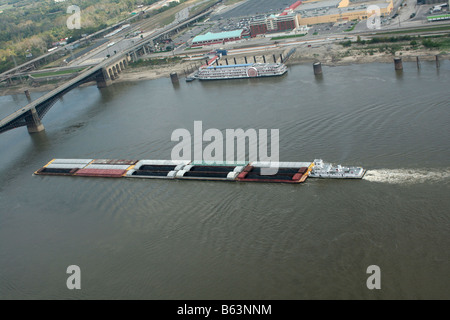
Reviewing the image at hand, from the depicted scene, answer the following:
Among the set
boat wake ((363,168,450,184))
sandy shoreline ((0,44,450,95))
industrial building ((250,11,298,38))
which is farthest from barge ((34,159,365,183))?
industrial building ((250,11,298,38))

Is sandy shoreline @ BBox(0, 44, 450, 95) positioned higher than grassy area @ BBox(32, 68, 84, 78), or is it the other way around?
grassy area @ BBox(32, 68, 84, 78)

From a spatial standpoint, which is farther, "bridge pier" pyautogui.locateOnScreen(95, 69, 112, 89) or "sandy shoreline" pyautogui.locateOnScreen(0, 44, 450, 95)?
"bridge pier" pyautogui.locateOnScreen(95, 69, 112, 89)

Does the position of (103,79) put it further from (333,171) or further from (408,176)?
(408,176)

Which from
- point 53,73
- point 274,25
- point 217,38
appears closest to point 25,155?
point 53,73

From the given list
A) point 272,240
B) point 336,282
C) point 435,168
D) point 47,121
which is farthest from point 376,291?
point 47,121

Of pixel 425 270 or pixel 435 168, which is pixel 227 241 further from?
pixel 435 168

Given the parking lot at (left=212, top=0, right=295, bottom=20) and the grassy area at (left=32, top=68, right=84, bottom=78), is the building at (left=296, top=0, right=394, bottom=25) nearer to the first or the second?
the parking lot at (left=212, top=0, right=295, bottom=20)
